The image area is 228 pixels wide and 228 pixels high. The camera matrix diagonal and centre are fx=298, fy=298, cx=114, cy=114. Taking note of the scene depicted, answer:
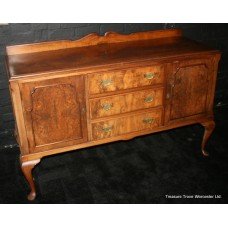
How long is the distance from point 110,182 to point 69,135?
2.15 feet

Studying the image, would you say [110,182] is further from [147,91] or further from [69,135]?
[147,91]

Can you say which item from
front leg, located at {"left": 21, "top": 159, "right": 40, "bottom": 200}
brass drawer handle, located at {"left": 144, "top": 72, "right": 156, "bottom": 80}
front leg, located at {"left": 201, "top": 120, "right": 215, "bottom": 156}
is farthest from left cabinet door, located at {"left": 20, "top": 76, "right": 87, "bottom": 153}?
front leg, located at {"left": 201, "top": 120, "right": 215, "bottom": 156}

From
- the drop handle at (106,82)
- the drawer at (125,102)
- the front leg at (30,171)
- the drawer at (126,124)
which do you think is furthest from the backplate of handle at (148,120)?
the front leg at (30,171)

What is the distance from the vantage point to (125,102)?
259 cm

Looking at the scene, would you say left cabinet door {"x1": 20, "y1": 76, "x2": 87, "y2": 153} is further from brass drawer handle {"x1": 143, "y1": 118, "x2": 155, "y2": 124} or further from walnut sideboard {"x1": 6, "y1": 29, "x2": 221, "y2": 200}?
brass drawer handle {"x1": 143, "y1": 118, "x2": 155, "y2": 124}

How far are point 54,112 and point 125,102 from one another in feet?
2.02

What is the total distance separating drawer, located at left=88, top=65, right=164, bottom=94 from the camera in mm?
2416

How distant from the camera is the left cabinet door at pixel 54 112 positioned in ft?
7.46

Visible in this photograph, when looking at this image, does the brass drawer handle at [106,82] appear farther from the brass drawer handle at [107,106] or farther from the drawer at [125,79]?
the brass drawer handle at [107,106]

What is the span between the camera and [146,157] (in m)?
3.19

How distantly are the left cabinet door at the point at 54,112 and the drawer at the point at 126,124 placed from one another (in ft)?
0.43

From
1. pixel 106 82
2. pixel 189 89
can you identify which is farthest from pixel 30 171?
pixel 189 89

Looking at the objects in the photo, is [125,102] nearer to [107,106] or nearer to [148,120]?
[107,106]

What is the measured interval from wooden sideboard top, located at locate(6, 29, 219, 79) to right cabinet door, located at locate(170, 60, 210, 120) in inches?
5.5
